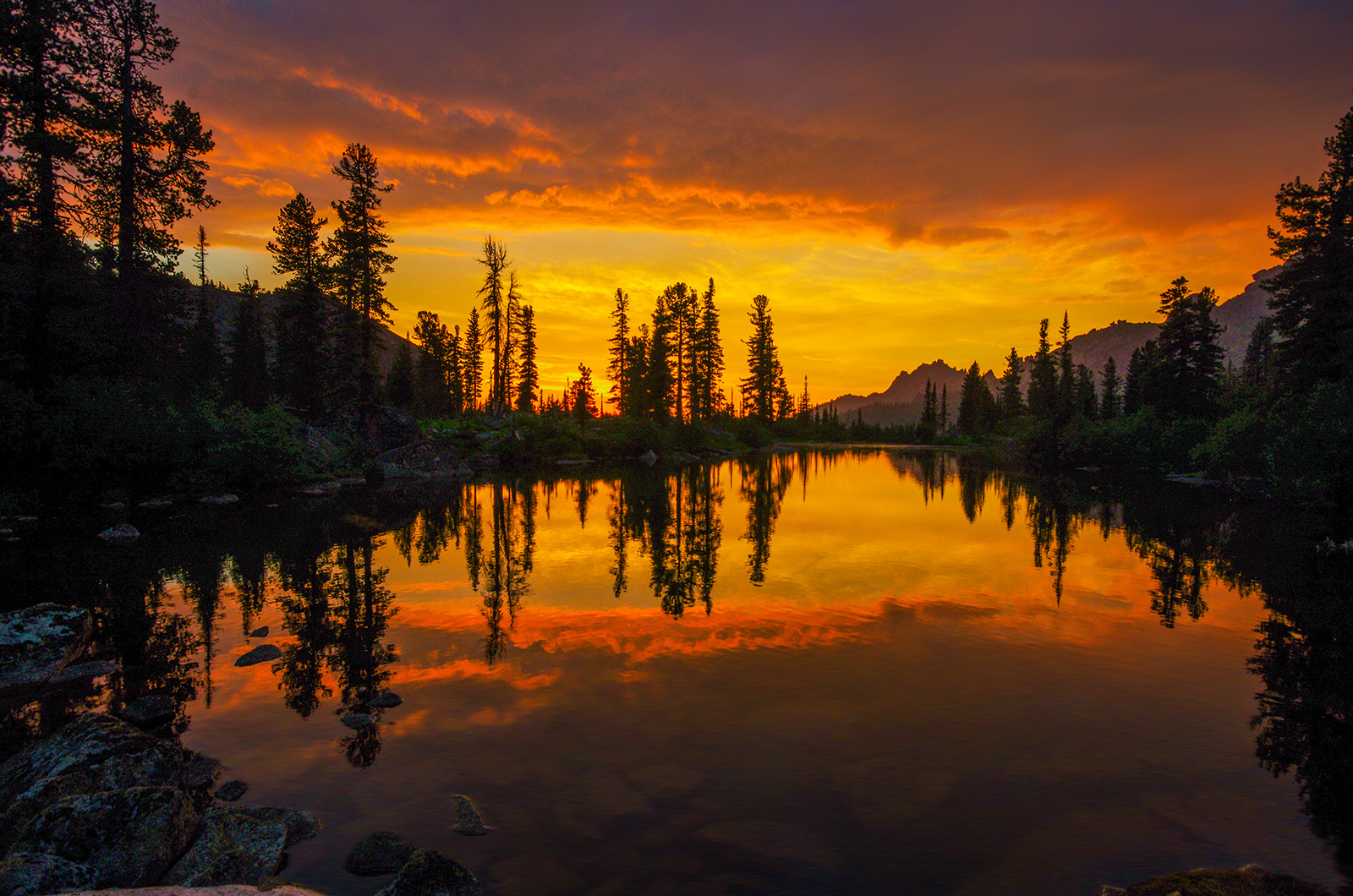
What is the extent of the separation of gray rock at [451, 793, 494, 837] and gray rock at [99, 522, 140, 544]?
1804cm

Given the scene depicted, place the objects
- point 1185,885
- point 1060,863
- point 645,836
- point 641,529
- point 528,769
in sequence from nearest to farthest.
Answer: point 1185,885 → point 1060,863 → point 645,836 → point 528,769 → point 641,529

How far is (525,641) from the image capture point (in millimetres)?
10555

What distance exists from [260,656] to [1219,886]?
37.2 ft

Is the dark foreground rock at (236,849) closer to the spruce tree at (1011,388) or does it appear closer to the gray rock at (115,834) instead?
the gray rock at (115,834)

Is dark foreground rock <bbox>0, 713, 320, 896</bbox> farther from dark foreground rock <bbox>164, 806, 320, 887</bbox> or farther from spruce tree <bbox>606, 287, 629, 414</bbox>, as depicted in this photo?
spruce tree <bbox>606, 287, 629, 414</bbox>

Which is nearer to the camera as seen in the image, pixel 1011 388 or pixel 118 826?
pixel 118 826

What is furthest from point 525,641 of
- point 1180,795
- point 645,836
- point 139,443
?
point 139,443

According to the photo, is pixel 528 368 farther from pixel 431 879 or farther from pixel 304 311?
pixel 431 879

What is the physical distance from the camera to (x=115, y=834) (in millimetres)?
4691

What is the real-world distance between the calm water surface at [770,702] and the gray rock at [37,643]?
2.56ft

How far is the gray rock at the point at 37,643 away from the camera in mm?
8633

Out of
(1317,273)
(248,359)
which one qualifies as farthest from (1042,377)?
(248,359)

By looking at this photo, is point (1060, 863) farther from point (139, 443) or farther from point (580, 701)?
point (139, 443)

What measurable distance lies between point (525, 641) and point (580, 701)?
2.73m
